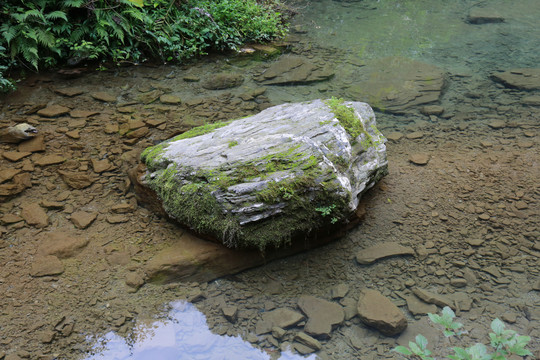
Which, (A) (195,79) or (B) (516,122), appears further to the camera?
(A) (195,79)

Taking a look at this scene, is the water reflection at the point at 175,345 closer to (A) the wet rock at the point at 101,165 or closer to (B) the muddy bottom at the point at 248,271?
(B) the muddy bottom at the point at 248,271

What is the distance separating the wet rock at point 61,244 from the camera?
3730mm

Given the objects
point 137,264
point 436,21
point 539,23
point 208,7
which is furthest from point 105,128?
point 539,23

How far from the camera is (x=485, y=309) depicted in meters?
3.34

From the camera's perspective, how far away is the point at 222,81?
6.68 meters

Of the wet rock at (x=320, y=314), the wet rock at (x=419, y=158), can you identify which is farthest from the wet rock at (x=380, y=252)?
the wet rock at (x=419, y=158)

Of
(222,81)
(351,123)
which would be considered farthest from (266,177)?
(222,81)

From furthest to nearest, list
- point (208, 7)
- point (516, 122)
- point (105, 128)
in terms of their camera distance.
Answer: point (208, 7)
point (516, 122)
point (105, 128)

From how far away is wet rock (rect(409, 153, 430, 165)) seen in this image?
5062 millimetres

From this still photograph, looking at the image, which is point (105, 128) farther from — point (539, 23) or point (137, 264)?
point (539, 23)

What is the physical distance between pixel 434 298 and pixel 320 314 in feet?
3.06

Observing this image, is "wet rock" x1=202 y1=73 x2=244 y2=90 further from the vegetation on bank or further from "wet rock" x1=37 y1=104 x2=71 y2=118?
"wet rock" x1=37 y1=104 x2=71 y2=118

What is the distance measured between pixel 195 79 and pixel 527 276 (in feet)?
17.0

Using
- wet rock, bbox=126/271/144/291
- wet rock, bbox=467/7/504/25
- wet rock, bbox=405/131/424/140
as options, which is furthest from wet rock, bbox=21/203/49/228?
wet rock, bbox=467/7/504/25
